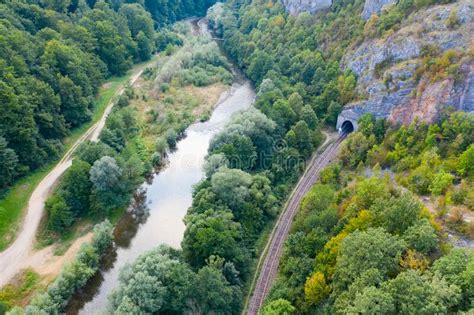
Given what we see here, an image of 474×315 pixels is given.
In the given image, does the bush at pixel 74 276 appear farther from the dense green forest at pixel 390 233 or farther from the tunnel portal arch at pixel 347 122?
the tunnel portal arch at pixel 347 122

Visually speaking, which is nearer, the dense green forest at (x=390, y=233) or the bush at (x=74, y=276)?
the dense green forest at (x=390, y=233)

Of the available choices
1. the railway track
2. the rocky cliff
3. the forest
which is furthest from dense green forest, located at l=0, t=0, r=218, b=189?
the rocky cliff

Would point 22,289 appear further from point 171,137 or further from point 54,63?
point 54,63

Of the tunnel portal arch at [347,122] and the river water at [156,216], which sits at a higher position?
the river water at [156,216]

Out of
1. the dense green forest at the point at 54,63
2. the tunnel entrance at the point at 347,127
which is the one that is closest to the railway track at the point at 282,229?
the tunnel entrance at the point at 347,127

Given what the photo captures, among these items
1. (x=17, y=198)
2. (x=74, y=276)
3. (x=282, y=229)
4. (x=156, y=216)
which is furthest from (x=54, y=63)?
(x=282, y=229)

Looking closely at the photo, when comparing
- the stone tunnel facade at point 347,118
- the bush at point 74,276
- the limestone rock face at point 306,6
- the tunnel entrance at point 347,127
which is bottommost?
the tunnel entrance at point 347,127

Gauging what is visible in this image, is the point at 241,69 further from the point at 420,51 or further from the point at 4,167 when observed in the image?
the point at 4,167
